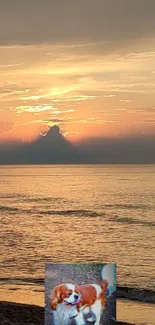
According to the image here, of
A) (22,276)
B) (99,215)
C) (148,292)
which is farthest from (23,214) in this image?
(148,292)

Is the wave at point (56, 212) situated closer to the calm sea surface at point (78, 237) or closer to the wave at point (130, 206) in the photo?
the calm sea surface at point (78, 237)

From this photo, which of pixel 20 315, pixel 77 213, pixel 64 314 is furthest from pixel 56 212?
pixel 64 314

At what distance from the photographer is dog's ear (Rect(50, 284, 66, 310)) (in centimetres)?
542

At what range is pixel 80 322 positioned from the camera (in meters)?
5.50

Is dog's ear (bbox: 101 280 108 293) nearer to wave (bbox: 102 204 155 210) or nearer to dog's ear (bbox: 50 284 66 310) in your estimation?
dog's ear (bbox: 50 284 66 310)

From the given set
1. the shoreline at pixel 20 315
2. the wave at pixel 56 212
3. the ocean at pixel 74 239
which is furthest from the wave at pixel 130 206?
the shoreline at pixel 20 315

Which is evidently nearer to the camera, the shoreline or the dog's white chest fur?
the dog's white chest fur

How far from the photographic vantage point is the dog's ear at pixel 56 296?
5418mm

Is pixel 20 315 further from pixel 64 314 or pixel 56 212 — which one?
pixel 56 212

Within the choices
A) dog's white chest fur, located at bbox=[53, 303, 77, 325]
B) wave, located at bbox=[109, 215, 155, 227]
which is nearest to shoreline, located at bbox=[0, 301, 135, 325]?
dog's white chest fur, located at bbox=[53, 303, 77, 325]

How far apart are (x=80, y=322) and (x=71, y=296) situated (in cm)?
29

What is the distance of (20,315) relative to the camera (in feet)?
35.3

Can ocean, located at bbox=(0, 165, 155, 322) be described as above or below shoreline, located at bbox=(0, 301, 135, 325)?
above

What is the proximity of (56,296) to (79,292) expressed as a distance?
21cm
